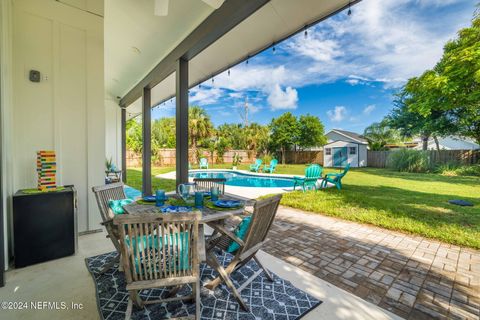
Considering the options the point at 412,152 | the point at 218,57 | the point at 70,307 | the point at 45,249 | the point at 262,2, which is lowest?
the point at 70,307

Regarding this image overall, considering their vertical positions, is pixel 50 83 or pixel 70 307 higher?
pixel 50 83

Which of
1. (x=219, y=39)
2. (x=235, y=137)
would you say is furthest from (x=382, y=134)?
(x=219, y=39)

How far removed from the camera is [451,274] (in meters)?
2.19

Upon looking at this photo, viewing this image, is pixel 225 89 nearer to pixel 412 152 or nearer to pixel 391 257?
pixel 412 152

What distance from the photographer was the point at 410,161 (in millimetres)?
11258

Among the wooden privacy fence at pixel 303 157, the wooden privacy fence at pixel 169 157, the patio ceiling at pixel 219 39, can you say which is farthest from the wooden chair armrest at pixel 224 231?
the wooden privacy fence at pixel 303 157

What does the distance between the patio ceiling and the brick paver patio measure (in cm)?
311

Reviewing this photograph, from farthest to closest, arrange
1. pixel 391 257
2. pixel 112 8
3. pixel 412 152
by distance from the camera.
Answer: pixel 412 152
pixel 112 8
pixel 391 257

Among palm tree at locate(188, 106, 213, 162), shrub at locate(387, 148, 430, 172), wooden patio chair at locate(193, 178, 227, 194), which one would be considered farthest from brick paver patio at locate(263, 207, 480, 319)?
palm tree at locate(188, 106, 213, 162)

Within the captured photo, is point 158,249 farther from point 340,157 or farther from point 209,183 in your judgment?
point 340,157

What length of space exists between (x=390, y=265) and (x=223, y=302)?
193cm

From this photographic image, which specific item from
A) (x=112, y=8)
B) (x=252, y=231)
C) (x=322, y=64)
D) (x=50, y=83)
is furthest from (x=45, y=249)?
(x=322, y=64)

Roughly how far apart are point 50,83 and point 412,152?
48.3ft

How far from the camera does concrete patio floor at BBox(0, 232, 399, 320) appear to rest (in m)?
1.63
